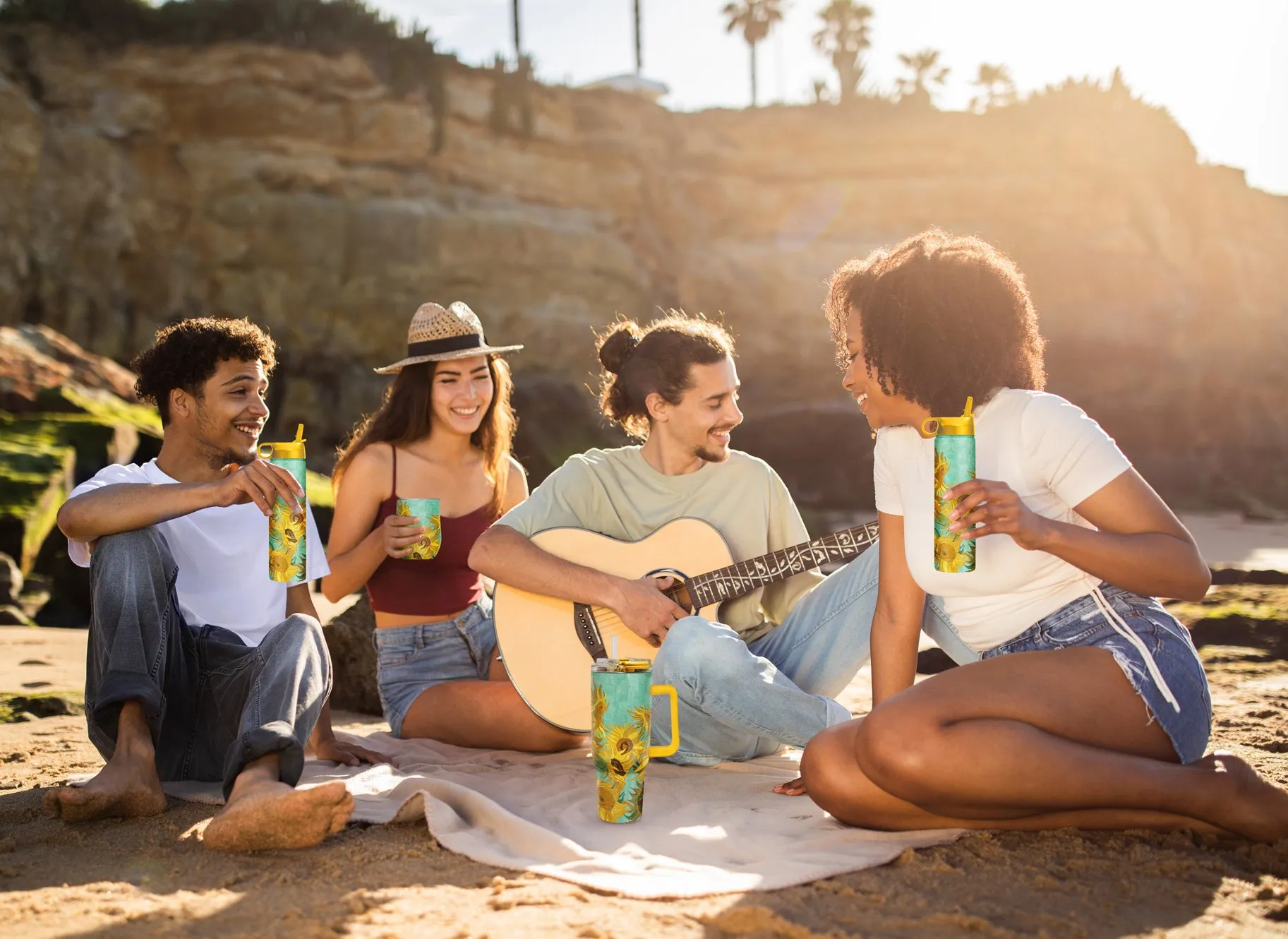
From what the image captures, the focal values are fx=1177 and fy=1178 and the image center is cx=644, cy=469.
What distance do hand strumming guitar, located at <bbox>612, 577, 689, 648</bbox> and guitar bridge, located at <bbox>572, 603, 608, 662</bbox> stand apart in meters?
0.21

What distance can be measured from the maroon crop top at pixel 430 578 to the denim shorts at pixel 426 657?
58mm

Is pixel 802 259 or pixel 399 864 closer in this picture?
pixel 399 864

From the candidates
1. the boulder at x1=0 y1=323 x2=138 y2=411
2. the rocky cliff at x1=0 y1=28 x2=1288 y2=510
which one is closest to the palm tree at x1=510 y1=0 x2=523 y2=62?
the rocky cliff at x1=0 y1=28 x2=1288 y2=510

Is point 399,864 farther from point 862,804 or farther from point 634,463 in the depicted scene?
point 634,463

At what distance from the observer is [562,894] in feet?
8.04

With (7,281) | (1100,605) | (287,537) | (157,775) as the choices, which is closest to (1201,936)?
(1100,605)

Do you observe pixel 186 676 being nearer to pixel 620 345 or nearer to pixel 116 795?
pixel 116 795

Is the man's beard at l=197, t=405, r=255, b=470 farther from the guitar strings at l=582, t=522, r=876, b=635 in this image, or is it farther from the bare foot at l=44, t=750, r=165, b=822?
the guitar strings at l=582, t=522, r=876, b=635

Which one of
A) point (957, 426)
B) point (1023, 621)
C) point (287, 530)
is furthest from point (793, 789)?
point (287, 530)

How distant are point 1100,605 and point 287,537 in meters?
2.02

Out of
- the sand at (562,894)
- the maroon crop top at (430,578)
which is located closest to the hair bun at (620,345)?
the maroon crop top at (430,578)

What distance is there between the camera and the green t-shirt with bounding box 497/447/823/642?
13.4 ft

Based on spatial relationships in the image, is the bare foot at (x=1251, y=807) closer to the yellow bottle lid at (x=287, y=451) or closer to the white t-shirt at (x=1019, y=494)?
the white t-shirt at (x=1019, y=494)

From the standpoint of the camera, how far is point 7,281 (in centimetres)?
1822
